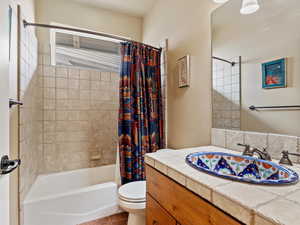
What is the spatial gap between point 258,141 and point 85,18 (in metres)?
2.64

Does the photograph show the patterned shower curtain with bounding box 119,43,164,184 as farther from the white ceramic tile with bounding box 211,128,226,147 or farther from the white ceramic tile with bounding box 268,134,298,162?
the white ceramic tile with bounding box 268,134,298,162

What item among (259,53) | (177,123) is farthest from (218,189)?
(177,123)

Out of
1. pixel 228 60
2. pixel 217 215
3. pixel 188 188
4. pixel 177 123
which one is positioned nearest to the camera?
pixel 217 215

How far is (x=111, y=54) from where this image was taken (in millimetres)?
2750

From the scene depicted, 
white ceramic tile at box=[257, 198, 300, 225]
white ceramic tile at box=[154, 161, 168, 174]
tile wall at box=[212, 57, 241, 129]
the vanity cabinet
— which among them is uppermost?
tile wall at box=[212, 57, 241, 129]

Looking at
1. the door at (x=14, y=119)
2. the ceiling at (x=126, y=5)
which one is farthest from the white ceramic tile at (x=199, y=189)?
the ceiling at (x=126, y=5)

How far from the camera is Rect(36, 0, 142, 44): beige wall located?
7.02 ft

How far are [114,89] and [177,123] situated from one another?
1.28 m

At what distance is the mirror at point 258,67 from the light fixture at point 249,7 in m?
0.03

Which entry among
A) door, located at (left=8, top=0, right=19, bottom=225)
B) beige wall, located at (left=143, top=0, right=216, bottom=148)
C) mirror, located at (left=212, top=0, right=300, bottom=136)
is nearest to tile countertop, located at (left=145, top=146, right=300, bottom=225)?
mirror, located at (left=212, top=0, right=300, bottom=136)

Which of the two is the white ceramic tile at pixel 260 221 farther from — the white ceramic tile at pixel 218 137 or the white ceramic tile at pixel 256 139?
the white ceramic tile at pixel 218 137

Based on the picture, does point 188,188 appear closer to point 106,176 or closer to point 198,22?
point 198,22

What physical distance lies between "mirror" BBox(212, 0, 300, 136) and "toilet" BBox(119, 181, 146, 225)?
90 centimetres

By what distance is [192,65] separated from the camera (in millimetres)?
1661
